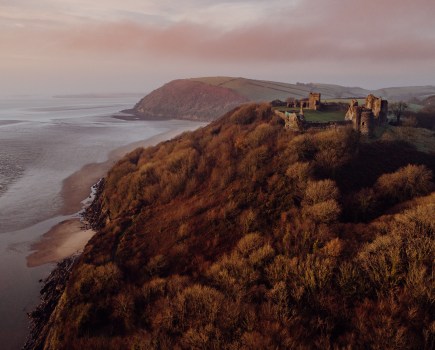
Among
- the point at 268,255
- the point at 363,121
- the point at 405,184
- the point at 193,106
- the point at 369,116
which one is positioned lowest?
the point at 268,255

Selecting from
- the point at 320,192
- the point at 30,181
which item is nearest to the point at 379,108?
the point at 320,192

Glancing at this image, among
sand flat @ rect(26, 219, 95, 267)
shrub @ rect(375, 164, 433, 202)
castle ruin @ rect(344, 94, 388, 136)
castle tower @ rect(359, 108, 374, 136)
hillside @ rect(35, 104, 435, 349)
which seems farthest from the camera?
castle ruin @ rect(344, 94, 388, 136)

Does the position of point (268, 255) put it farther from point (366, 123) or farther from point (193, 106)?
point (193, 106)

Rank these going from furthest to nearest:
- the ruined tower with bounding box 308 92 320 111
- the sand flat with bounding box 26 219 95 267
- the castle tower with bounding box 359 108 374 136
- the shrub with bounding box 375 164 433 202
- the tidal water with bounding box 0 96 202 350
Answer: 1. the ruined tower with bounding box 308 92 320 111
2. the castle tower with bounding box 359 108 374 136
3. the sand flat with bounding box 26 219 95 267
4. the tidal water with bounding box 0 96 202 350
5. the shrub with bounding box 375 164 433 202

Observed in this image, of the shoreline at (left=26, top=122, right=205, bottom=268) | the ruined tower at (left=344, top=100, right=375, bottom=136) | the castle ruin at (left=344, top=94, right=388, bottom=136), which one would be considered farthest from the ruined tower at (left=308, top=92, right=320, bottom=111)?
the shoreline at (left=26, top=122, right=205, bottom=268)

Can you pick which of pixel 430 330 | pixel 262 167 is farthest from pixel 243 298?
pixel 262 167

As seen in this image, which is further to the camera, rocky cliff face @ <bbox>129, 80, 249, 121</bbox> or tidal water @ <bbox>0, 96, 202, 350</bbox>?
rocky cliff face @ <bbox>129, 80, 249, 121</bbox>

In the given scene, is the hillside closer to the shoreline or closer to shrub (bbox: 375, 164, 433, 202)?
shrub (bbox: 375, 164, 433, 202)
